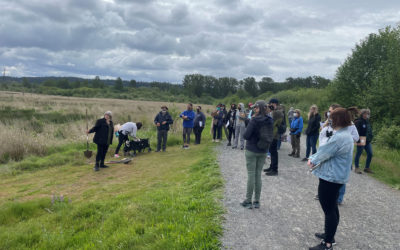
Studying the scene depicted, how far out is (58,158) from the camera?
11.1 metres

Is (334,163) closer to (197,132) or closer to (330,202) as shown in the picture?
(330,202)

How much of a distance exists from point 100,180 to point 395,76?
774 inches

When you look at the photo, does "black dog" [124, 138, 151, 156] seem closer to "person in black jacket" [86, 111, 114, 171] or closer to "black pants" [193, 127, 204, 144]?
"person in black jacket" [86, 111, 114, 171]

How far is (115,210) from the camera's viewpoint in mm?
5426

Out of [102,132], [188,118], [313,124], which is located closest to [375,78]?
[313,124]

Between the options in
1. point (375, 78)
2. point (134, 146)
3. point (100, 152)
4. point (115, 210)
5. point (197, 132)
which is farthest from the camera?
point (375, 78)

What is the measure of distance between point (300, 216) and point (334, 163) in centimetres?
176

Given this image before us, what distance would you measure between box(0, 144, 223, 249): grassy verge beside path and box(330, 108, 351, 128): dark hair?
2.35 m

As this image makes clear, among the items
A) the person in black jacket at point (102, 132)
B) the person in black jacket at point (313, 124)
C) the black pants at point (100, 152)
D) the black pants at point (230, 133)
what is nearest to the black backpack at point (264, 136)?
the person in black jacket at point (313, 124)

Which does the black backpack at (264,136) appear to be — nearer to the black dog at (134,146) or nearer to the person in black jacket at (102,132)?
the person in black jacket at (102,132)

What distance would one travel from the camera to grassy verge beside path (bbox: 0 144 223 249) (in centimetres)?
415

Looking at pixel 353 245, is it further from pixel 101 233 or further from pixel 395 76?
pixel 395 76

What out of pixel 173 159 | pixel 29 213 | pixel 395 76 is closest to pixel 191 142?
pixel 173 159

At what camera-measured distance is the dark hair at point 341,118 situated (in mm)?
3510
